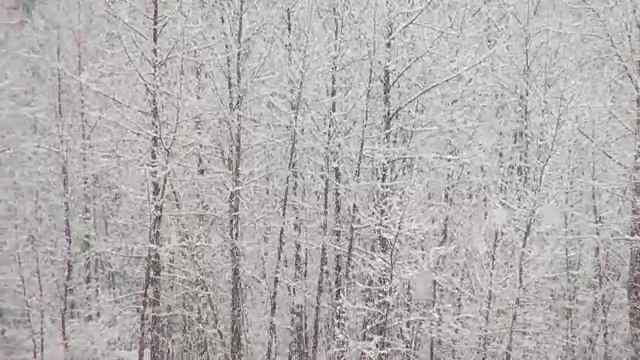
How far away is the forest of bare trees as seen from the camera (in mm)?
9836

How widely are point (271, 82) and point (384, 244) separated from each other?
3.28 metres

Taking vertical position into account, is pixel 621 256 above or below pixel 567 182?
below

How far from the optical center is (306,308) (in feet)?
41.5

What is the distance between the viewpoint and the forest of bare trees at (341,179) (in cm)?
984

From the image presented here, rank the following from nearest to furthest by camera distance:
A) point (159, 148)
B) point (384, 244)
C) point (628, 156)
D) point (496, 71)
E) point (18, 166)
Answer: point (159, 148), point (384, 244), point (628, 156), point (496, 71), point (18, 166)

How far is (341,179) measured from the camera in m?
11.5

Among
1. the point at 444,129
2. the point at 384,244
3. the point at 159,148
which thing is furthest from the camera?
the point at 444,129

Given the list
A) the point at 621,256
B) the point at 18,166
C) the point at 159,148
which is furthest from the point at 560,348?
the point at 18,166

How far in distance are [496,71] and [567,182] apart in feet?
8.78

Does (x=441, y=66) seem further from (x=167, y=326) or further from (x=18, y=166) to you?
(x=18, y=166)

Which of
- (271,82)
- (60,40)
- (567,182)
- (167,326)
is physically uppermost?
(60,40)

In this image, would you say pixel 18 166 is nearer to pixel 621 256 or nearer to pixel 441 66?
pixel 441 66

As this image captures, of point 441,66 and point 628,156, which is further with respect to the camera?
point 628,156

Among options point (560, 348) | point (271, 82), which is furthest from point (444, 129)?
point (560, 348)
